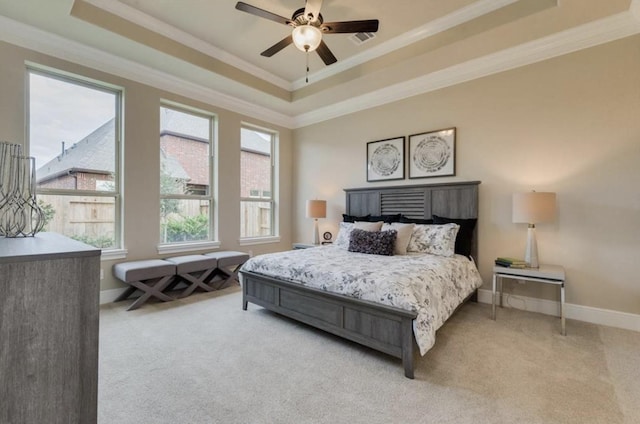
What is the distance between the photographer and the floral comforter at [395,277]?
2133 millimetres

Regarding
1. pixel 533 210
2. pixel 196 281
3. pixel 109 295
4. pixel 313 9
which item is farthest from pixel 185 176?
pixel 533 210

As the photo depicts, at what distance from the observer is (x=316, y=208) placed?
495 centimetres

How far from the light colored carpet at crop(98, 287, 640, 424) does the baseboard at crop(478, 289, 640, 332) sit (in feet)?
0.54

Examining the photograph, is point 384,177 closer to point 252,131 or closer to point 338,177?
point 338,177

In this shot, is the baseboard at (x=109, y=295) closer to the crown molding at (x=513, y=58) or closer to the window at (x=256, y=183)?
the window at (x=256, y=183)

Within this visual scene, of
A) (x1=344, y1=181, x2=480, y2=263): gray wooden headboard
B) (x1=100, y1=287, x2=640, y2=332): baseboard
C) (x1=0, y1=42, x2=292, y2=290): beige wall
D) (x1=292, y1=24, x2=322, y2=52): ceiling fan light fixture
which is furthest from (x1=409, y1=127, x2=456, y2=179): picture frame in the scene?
(x1=0, y1=42, x2=292, y2=290): beige wall

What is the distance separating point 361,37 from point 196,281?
151 inches

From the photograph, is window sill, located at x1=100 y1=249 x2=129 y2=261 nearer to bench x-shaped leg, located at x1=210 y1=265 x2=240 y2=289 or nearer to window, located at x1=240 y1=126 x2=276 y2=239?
bench x-shaped leg, located at x1=210 y1=265 x2=240 y2=289

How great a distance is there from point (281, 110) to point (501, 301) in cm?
464

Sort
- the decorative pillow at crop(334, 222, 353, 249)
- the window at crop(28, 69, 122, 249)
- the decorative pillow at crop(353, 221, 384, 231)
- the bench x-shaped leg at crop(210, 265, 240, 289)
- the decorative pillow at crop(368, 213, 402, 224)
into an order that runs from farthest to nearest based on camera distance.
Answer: the bench x-shaped leg at crop(210, 265, 240, 289) < the decorative pillow at crop(368, 213, 402, 224) < the decorative pillow at crop(334, 222, 353, 249) < the decorative pillow at crop(353, 221, 384, 231) < the window at crop(28, 69, 122, 249)

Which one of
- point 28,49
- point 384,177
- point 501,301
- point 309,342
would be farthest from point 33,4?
point 501,301

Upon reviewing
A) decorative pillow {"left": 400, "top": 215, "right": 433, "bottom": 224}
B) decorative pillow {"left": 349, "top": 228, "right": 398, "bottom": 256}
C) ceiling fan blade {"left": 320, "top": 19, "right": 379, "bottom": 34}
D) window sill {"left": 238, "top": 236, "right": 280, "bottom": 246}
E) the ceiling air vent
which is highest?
the ceiling air vent

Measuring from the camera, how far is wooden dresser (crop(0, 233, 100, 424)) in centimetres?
94

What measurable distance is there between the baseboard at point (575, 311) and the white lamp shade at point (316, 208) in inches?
103
